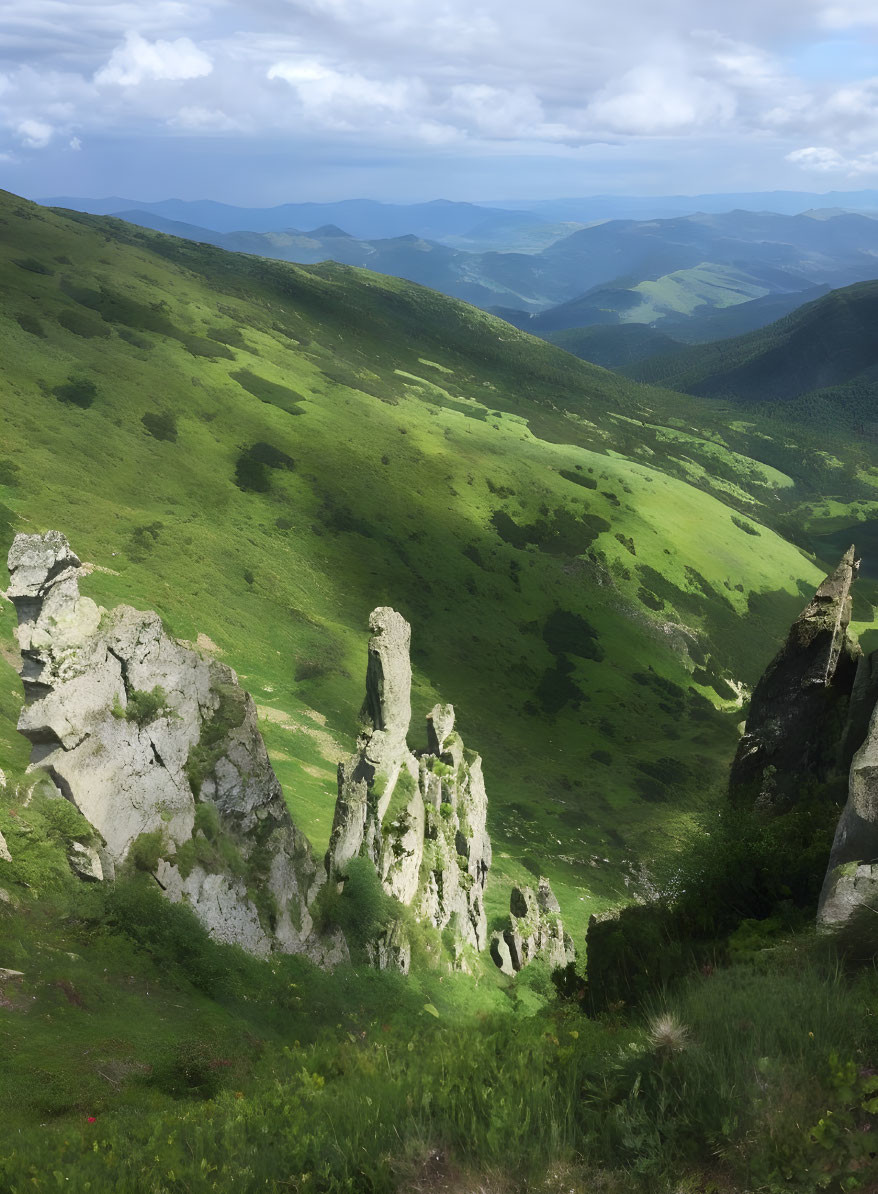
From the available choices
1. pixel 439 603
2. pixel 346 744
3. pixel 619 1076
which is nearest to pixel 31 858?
pixel 619 1076

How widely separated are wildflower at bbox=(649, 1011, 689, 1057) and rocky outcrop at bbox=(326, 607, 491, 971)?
29.3 metres

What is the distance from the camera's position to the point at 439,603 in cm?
14775

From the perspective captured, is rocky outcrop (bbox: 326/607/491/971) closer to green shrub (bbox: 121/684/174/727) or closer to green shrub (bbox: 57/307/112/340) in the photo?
green shrub (bbox: 121/684/174/727)

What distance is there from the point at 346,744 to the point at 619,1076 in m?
74.4

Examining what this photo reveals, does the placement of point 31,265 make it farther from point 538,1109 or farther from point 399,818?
point 538,1109

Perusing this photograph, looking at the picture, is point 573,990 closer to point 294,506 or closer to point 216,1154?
point 216,1154

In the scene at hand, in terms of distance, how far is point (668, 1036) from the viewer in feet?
36.8

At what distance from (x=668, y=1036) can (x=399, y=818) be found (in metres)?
33.7

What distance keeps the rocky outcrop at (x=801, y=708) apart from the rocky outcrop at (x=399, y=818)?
1892 centimetres

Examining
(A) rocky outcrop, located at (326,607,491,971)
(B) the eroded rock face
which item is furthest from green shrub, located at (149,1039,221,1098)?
(B) the eroded rock face

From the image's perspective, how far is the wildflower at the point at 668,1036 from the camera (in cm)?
1116

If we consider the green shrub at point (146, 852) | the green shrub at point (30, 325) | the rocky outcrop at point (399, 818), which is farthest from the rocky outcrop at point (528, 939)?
the green shrub at point (30, 325)

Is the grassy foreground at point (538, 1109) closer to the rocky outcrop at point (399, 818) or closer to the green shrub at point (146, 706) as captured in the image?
the green shrub at point (146, 706)

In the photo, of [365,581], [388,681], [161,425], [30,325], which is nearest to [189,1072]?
[388,681]
